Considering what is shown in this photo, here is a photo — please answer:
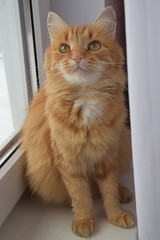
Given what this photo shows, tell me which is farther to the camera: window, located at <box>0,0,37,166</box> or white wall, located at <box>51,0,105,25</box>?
white wall, located at <box>51,0,105,25</box>

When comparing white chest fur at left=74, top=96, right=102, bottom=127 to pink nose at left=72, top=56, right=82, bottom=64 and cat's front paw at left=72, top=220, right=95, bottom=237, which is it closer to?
pink nose at left=72, top=56, right=82, bottom=64

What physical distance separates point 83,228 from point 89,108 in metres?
0.41

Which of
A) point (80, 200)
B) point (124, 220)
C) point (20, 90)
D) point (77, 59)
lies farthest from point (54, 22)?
point (124, 220)

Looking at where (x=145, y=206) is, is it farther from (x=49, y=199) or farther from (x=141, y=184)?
(x=49, y=199)

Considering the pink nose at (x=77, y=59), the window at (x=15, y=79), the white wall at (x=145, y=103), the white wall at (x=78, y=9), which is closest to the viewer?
the white wall at (x=145, y=103)

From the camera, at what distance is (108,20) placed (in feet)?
3.06

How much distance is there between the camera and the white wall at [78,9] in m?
1.36

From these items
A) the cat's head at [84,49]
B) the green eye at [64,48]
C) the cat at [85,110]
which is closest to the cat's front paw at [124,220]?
the cat at [85,110]

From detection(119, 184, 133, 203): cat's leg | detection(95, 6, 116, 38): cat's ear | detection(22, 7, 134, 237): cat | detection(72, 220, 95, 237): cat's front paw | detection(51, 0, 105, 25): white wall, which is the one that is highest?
detection(51, 0, 105, 25): white wall

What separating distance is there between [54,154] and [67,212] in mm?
265

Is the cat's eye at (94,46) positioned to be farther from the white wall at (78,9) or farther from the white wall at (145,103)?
the white wall at (78,9)

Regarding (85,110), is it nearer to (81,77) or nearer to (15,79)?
(81,77)

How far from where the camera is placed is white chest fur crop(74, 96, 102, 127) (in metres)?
0.92

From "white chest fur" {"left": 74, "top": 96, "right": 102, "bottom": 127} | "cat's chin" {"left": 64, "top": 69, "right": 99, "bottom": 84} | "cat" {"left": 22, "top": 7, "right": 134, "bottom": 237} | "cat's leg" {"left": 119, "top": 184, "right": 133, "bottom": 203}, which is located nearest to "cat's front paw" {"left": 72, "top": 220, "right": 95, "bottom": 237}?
"cat" {"left": 22, "top": 7, "right": 134, "bottom": 237}
